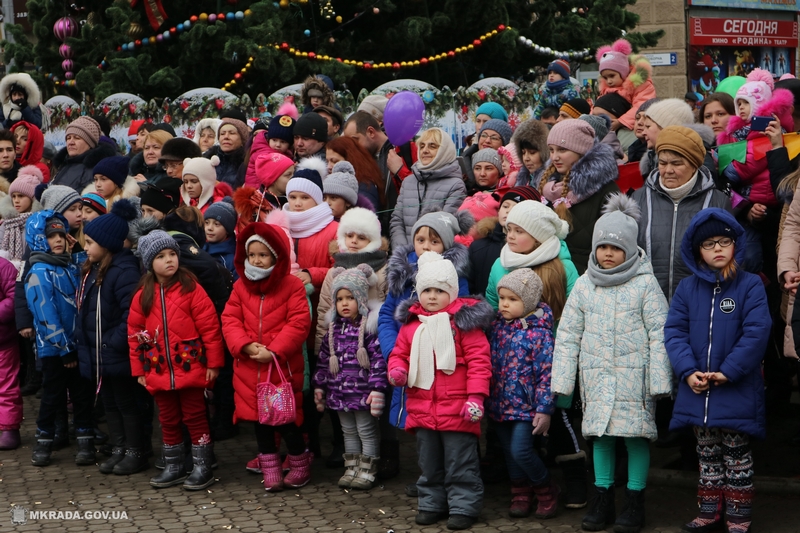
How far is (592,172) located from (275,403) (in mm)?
2564

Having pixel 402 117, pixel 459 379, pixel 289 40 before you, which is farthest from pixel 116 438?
pixel 289 40

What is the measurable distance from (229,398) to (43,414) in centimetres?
143

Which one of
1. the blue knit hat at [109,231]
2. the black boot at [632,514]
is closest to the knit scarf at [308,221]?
the blue knit hat at [109,231]

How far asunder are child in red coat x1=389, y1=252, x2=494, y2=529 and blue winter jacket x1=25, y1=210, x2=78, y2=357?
2876 millimetres

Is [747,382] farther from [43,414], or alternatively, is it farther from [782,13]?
[782,13]

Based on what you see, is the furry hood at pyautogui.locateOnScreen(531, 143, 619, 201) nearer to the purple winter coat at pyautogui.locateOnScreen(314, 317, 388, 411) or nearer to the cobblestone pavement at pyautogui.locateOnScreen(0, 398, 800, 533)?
the purple winter coat at pyautogui.locateOnScreen(314, 317, 388, 411)

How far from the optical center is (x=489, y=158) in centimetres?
809

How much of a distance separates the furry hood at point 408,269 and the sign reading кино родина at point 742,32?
1783cm

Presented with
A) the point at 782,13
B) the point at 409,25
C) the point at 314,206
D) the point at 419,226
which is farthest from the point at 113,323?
the point at 782,13

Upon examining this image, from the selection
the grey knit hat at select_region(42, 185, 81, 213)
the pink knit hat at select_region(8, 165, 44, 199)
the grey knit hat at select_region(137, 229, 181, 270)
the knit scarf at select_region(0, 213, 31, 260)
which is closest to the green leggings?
the grey knit hat at select_region(137, 229, 181, 270)

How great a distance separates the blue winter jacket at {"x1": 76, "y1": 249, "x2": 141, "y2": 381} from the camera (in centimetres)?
720

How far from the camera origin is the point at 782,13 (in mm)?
25406

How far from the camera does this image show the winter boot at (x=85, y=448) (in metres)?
7.63

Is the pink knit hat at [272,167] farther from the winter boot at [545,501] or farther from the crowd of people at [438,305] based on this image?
the winter boot at [545,501]
